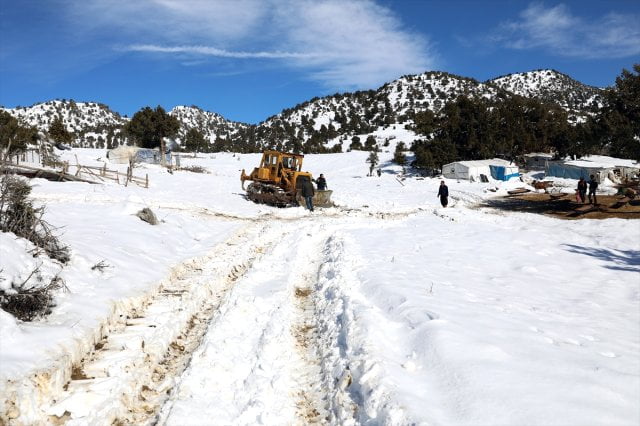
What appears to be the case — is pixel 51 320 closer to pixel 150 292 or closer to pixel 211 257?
pixel 150 292

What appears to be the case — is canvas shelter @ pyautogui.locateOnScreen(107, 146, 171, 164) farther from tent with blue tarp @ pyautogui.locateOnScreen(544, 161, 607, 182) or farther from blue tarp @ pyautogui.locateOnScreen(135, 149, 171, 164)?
tent with blue tarp @ pyautogui.locateOnScreen(544, 161, 607, 182)

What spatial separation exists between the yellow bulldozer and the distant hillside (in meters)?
55.4

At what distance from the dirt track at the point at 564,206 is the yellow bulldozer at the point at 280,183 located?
12196 millimetres

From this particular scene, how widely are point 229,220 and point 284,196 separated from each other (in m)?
4.49

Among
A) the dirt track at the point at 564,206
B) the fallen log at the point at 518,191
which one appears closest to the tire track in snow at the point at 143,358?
the dirt track at the point at 564,206

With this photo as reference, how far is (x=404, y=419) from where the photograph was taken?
12.2ft

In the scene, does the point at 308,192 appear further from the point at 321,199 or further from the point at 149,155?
the point at 149,155

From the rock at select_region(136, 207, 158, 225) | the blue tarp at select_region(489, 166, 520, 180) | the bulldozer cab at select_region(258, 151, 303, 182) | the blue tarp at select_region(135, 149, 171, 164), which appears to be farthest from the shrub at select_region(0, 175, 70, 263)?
the blue tarp at select_region(135, 149, 171, 164)

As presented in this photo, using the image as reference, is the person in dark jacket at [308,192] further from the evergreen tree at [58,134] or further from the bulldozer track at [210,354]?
the evergreen tree at [58,134]

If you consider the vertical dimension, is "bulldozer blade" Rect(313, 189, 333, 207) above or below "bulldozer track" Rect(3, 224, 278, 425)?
above

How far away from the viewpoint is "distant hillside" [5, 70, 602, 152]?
9656 cm

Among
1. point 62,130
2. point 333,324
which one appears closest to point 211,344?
point 333,324

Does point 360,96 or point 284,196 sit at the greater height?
point 360,96

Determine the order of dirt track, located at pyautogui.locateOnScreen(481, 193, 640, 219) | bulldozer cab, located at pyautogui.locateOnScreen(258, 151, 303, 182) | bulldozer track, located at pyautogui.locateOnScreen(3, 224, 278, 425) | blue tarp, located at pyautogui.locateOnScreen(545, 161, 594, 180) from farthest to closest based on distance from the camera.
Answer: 1. blue tarp, located at pyautogui.locateOnScreen(545, 161, 594, 180)
2. bulldozer cab, located at pyautogui.locateOnScreen(258, 151, 303, 182)
3. dirt track, located at pyautogui.locateOnScreen(481, 193, 640, 219)
4. bulldozer track, located at pyautogui.locateOnScreen(3, 224, 278, 425)
